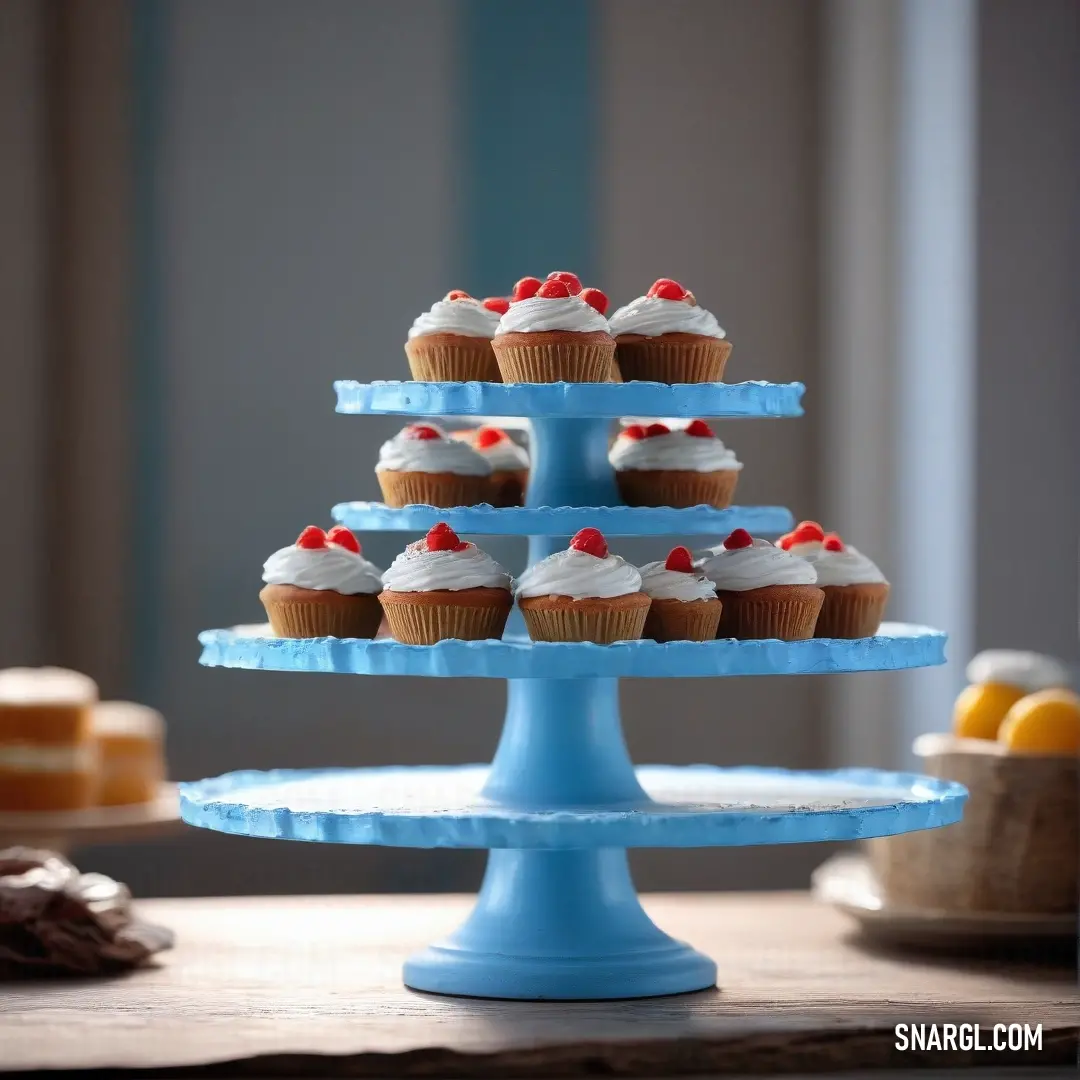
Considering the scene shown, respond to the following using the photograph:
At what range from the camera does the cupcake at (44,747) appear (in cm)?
266

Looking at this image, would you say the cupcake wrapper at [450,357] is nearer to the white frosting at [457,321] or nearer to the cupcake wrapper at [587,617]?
the white frosting at [457,321]

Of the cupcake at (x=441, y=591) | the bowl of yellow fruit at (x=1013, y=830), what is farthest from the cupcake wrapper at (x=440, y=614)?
the bowl of yellow fruit at (x=1013, y=830)

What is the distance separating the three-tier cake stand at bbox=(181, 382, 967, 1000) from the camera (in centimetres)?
165

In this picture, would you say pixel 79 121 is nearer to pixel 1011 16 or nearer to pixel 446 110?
pixel 446 110

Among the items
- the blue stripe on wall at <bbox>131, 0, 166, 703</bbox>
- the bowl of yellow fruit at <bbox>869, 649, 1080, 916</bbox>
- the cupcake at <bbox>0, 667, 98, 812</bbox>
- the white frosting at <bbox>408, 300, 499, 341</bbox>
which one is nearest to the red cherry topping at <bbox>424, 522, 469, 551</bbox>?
the white frosting at <bbox>408, 300, 499, 341</bbox>

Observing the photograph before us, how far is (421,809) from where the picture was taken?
5.77 feet

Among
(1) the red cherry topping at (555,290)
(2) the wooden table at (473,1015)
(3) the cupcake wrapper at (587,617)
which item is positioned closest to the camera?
(2) the wooden table at (473,1015)

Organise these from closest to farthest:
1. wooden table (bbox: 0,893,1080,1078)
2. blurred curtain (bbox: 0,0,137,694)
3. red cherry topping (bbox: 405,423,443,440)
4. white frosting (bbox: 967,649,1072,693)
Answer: wooden table (bbox: 0,893,1080,1078) < red cherry topping (bbox: 405,423,443,440) < white frosting (bbox: 967,649,1072,693) < blurred curtain (bbox: 0,0,137,694)

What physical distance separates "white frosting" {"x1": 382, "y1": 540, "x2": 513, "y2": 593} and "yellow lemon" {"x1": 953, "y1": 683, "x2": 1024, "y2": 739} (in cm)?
64

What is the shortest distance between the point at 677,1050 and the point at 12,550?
7.36 ft

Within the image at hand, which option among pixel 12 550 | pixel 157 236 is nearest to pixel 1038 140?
pixel 157 236

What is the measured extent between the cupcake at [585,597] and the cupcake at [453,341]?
230 mm

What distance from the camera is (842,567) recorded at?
1.92 m

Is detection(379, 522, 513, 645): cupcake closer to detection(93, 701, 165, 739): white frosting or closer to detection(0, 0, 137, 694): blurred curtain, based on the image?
detection(93, 701, 165, 739): white frosting
